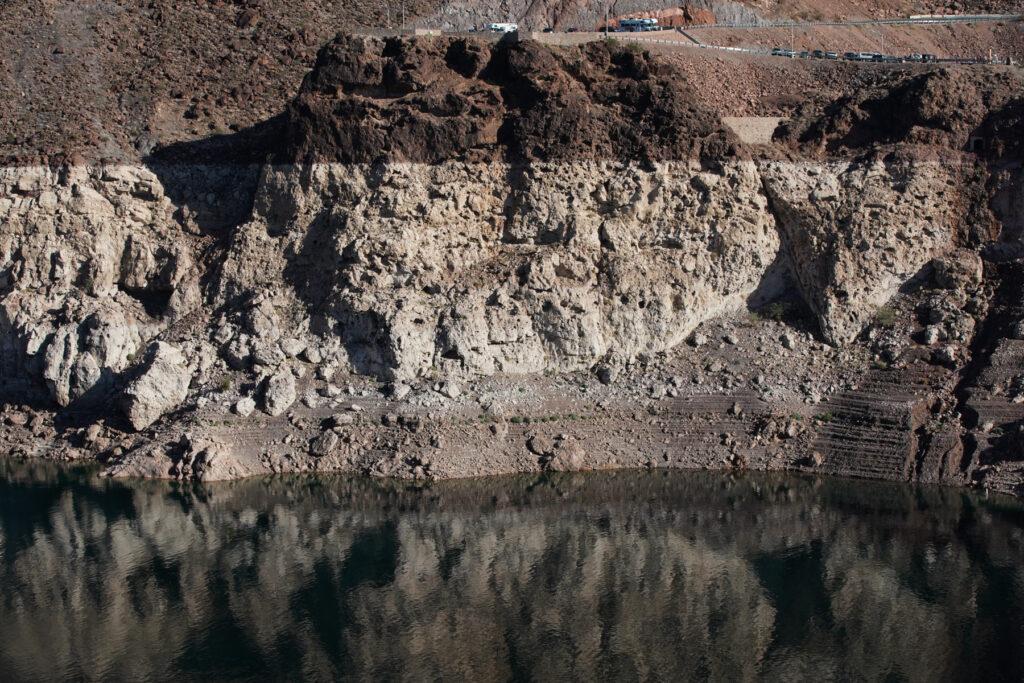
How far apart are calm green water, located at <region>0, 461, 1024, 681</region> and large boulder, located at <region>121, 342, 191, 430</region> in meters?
3.06

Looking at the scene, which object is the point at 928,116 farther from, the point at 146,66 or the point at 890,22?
the point at 146,66

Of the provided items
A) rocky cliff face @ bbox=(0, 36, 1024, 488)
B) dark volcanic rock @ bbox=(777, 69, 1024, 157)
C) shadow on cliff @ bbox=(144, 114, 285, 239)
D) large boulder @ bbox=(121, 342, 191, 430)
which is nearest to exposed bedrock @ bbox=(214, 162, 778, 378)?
rocky cliff face @ bbox=(0, 36, 1024, 488)

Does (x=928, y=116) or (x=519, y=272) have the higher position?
(x=928, y=116)

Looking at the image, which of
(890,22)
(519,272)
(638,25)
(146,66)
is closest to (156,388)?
(519,272)

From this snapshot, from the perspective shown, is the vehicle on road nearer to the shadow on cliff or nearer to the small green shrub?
the shadow on cliff

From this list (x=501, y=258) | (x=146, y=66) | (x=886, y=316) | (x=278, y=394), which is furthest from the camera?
(x=146, y=66)

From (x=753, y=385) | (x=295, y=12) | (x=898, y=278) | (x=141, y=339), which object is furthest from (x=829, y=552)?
(x=295, y=12)

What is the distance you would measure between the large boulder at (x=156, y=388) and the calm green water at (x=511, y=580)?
306 centimetres

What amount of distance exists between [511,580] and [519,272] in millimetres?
13926

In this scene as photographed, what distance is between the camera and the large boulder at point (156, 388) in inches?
1556

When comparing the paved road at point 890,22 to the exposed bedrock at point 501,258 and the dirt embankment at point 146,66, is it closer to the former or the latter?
the exposed bedrock at point 501,258

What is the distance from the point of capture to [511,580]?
99.5 ft

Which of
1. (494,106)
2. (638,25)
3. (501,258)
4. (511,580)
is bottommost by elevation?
(511,580)

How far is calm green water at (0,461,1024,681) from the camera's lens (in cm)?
2600
